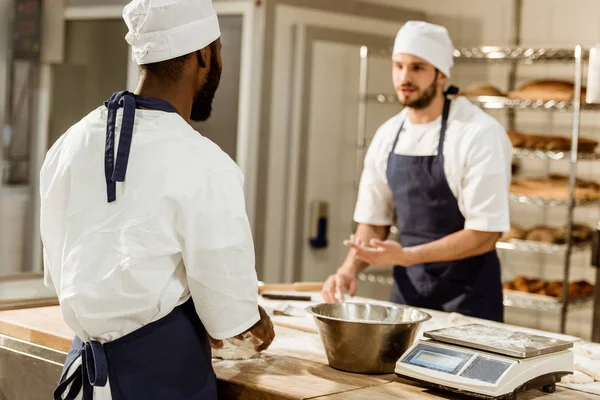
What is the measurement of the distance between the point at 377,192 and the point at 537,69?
7.00ft

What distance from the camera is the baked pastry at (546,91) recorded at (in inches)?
170

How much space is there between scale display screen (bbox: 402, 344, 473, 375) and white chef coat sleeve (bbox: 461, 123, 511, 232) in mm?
1157

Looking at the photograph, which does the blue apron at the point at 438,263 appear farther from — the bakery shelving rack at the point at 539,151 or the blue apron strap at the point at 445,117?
the bakery shelving rack at the point at 539,151

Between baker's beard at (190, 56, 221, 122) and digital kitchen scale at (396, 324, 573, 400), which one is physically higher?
baker's beard at (190, 56, 221, 122)

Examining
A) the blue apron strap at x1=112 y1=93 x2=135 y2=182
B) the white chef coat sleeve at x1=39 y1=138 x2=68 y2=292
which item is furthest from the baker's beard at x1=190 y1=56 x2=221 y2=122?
the white chef coat sleeve at x1=39 y1=138 x2=68 y2=292

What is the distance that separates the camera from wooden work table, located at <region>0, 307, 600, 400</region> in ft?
5.52

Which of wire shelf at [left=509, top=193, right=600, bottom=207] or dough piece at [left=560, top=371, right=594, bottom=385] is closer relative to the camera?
dough piece at [left=560, top=371, right=594, bottom=385]

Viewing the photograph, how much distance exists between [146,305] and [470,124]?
1760 millimetres

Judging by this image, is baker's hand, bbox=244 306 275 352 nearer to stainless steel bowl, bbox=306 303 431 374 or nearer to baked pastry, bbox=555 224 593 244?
stainless steel bowl, bbox=306 303 431 374

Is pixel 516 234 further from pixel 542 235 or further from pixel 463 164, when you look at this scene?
pixel 463 164

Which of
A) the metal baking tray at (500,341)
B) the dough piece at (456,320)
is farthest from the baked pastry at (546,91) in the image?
the metal baking tray at (500,341)

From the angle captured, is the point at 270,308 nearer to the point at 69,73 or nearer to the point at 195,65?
the point at 195,65

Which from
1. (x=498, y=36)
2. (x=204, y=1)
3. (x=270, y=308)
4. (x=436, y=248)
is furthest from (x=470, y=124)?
(x=498, y=36)

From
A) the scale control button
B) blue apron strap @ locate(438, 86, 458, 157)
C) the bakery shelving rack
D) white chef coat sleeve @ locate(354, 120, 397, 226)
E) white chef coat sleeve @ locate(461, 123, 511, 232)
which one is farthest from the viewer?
the bakery shelving rack
